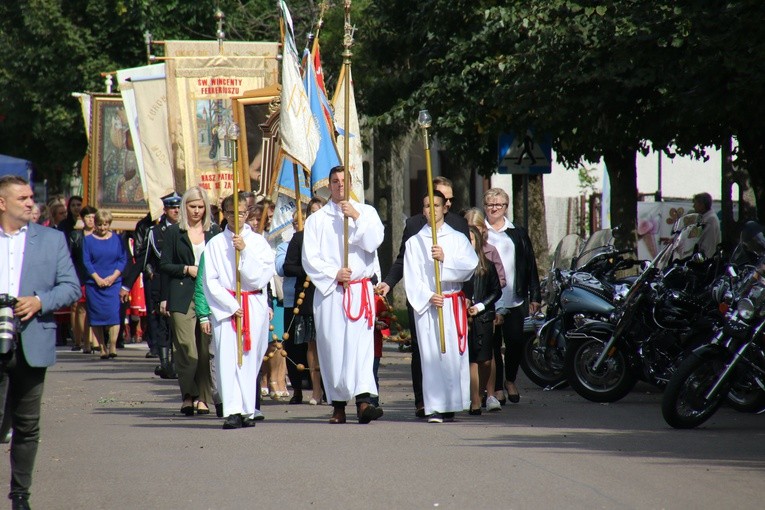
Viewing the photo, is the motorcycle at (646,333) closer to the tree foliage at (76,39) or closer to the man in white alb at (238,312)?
the man in white alb at (238,312)

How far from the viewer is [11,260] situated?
7582mm

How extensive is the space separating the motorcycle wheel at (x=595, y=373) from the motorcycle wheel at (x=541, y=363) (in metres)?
0.95

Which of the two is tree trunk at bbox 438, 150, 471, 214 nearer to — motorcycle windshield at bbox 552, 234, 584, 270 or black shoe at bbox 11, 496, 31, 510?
motorcycle windshield at bbox 552, 234, 584, 270

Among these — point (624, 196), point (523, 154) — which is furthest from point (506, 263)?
point (624, 196)

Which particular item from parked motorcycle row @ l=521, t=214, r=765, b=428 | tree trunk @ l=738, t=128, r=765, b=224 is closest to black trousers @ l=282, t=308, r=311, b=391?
parked motorcycle row @ l=521, t=214, r=765, b=428

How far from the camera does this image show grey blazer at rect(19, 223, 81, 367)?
7.50 m

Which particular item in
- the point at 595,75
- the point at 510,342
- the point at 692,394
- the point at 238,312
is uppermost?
the point at 595,75

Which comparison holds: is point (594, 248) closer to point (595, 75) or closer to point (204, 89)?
point (595, 75)

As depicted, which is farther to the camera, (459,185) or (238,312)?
(459,185)

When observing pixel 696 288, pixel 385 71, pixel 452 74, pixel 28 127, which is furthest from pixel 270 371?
pixel 28 127

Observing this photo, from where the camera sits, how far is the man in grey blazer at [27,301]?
746 centimetres

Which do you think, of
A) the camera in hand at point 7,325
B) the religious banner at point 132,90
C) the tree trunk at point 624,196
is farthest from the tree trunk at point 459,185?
the camera in hand at point 7,325

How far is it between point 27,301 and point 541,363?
25.8 feet

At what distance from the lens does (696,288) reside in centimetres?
1281
